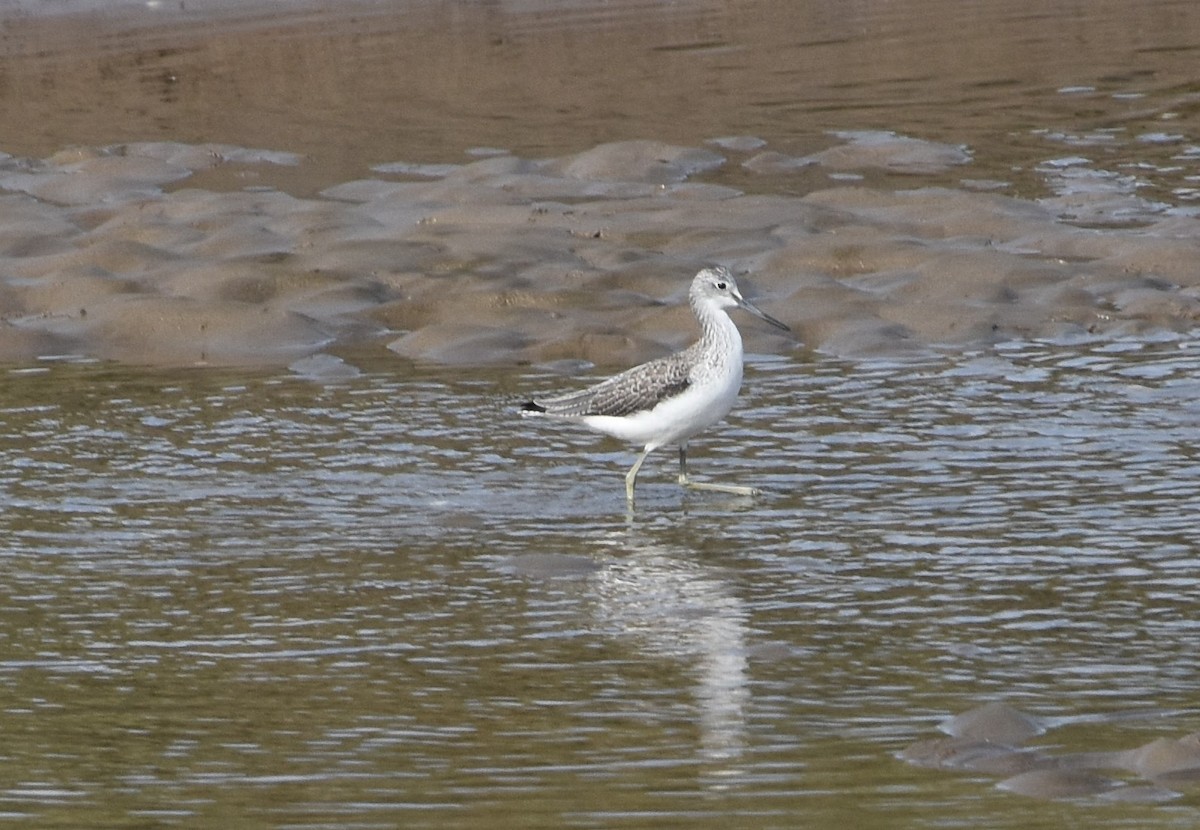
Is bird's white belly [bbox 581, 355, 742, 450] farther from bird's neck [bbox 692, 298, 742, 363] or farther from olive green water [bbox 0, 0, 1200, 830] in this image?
olive green water [bbox 0, 0, 1200, 830]

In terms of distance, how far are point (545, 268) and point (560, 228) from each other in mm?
1198

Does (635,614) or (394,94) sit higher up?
(394,94)

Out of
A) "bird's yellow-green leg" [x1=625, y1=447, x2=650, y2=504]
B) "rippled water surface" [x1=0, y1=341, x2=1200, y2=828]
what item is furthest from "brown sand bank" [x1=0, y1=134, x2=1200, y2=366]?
"bird's yellow-green leg" [x1=625, y1=447, x2=650, y2=504]

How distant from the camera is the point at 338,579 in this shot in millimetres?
10086

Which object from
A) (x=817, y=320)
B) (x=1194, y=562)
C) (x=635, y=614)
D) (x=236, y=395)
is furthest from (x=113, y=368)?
(x=1194, y=562)

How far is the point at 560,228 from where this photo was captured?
58.6ft

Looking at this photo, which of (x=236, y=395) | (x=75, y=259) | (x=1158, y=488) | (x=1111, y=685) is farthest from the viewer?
(x=75, y=259)

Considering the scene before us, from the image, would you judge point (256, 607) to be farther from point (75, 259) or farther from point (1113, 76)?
point (1113, 76)

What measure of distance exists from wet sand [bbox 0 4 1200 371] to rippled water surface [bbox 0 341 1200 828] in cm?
111

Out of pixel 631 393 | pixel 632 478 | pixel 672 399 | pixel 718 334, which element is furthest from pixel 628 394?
pixel 718 334

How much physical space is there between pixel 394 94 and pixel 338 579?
616 inches

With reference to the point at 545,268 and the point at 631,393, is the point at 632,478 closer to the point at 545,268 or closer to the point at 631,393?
the point at 631,393

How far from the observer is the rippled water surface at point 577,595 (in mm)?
7414

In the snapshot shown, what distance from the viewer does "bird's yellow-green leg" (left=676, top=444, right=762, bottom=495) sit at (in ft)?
37.9
